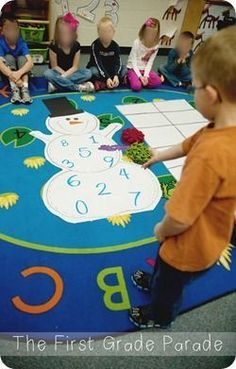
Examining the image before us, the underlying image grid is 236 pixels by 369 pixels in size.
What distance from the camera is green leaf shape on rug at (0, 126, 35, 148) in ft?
5.37

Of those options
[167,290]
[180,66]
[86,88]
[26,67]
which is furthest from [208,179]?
[180,66]

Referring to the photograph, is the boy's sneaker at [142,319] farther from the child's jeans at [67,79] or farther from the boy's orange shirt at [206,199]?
the child's jeans at [67,79]

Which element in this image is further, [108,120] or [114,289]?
[108,120]

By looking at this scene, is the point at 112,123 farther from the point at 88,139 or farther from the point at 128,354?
the point at 128,354

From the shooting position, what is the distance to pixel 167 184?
57.8 inches

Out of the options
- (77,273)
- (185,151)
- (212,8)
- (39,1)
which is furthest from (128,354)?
(212,8)

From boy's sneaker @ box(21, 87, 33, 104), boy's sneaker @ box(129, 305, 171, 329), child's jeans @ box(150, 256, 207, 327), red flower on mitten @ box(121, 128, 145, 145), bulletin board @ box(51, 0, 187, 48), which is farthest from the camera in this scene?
bulletin board @ box(51, 0, 187, 48)

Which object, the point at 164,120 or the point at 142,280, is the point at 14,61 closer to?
the point at 164,120

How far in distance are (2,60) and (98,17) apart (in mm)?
1071

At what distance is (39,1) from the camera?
101 inches

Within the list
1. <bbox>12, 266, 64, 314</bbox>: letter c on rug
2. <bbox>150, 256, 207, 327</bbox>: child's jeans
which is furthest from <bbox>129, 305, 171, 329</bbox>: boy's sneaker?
<bbox>12, 266, 64, 314</bbox>: letter c on rug

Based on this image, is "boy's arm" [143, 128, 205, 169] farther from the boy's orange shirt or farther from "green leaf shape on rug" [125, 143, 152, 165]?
"green leaf shape on rug" [125, 143, 152, 165]

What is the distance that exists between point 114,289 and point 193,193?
0.60 metres

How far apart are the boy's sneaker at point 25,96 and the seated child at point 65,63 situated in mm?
173
